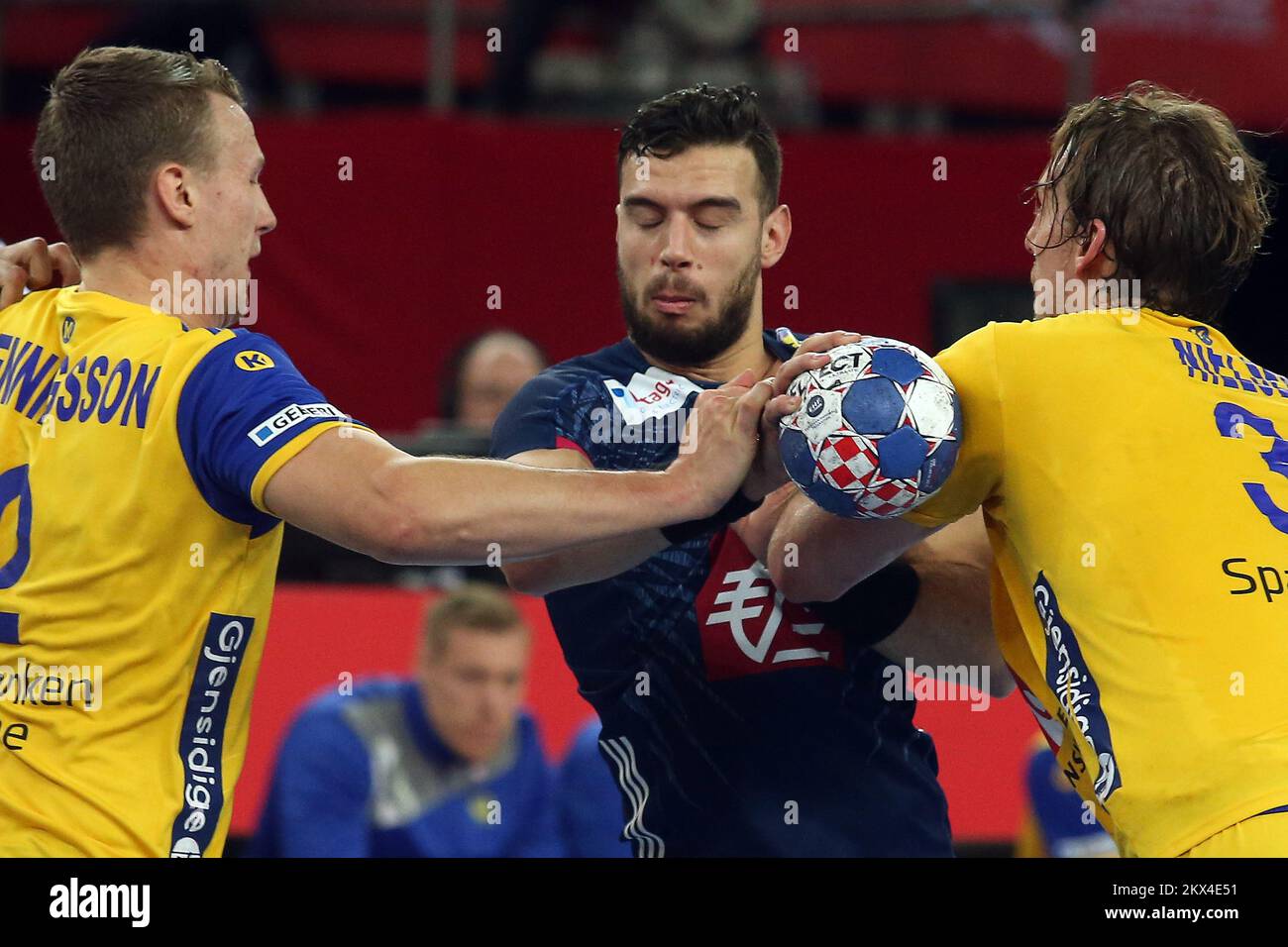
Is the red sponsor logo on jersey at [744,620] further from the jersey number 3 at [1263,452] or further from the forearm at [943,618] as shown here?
the jersey number 3 at [1263,452]

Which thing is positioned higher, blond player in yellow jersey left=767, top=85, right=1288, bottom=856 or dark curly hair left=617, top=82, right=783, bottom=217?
dark curly hair left=617, top=82, right=783, bottom=217

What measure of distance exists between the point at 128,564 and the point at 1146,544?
2.21m

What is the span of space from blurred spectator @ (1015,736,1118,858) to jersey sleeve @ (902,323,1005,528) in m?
3.86

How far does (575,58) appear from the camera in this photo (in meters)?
→ 11.6

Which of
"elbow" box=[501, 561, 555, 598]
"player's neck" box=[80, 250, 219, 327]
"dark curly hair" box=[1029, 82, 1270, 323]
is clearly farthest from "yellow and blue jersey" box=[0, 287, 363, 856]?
"dark curly hair" box=[1029, 82, 1270, 323]

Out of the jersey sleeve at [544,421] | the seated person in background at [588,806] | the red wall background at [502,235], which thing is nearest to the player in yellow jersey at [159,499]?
the jersey sleeve at [544,421]

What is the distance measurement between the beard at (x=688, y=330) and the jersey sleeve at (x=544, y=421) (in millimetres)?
267

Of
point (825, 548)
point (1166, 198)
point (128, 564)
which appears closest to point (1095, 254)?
point (1166, 198)

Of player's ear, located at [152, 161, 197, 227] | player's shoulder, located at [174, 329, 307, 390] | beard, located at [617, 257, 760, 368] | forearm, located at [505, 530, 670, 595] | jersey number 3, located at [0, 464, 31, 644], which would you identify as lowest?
forearm, located at [505, 530, 670, 595]

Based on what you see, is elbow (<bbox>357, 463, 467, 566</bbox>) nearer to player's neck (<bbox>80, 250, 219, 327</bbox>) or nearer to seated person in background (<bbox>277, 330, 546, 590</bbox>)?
player's neck (<bbox>80, 250, 219, 327</bbox>)

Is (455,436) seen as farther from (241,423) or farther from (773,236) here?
(241,423)

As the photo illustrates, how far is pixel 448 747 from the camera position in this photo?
6.91 metres

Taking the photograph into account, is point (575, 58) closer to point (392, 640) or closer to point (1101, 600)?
point (392, 640)

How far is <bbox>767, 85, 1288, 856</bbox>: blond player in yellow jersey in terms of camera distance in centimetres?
367
